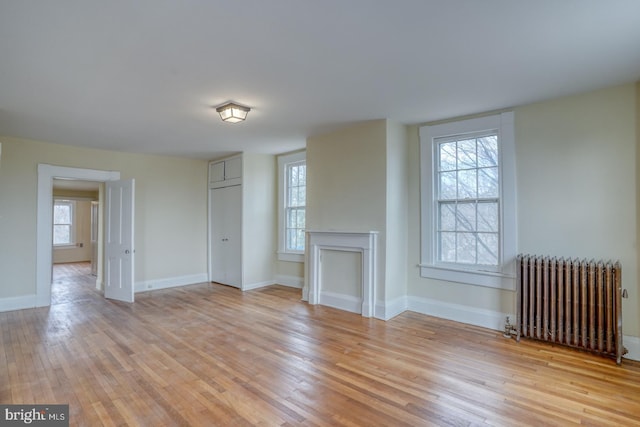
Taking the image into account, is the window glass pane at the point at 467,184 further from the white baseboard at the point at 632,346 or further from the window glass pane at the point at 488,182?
the white baseboard at the point at 632,346

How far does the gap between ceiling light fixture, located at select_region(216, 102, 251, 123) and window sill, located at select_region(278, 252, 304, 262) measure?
2.99 m

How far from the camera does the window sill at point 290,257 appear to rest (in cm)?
602

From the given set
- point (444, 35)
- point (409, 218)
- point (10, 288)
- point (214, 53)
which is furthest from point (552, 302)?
point (10, 288)

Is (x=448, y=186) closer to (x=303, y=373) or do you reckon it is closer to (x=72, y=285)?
(x=303, y=373)

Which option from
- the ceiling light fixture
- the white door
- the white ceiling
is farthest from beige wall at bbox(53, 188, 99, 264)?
the ceiling light fixture

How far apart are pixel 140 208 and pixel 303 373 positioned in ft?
15.3

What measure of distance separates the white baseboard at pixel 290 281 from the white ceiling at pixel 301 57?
301cm

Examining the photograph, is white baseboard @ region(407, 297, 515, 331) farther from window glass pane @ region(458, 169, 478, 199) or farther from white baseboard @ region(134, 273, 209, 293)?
white baseboard @ region(134, 273, 209, 293)

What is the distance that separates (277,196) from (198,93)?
3334 millimetres

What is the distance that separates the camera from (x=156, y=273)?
6.13 meters

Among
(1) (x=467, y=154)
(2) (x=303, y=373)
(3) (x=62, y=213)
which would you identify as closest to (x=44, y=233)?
(2) (x=303, y=373)

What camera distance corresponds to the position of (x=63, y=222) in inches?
411

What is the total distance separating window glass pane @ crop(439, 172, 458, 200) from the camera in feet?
13.7

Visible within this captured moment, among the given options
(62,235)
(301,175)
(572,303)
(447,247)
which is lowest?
(572,303)
